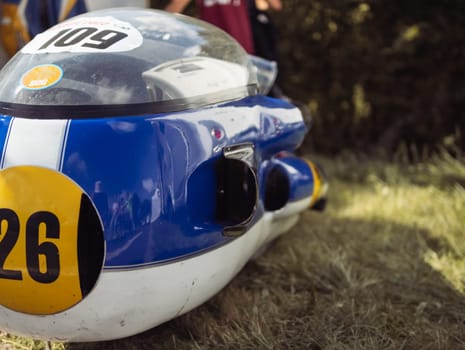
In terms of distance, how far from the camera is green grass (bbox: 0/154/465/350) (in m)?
1.72

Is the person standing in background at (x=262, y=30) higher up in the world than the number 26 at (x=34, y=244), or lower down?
lower down

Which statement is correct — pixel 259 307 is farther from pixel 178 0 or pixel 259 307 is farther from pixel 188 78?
pixel 178 0

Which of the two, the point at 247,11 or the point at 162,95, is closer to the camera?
the point at 162,95

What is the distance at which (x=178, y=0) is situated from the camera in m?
2.60

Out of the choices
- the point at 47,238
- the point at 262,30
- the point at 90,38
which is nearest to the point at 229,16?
the point at 262,30

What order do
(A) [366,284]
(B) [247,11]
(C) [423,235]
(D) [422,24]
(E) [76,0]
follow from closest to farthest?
(A) [366,284]
(E) [76,0]
(C) [423,235]
(B) [247,11]
(D) [422,24]

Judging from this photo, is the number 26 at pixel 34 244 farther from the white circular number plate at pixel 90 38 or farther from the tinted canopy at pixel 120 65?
the white circular number plate at pixel 90 38

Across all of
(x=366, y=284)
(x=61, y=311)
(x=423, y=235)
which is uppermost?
(x=61, y=311)

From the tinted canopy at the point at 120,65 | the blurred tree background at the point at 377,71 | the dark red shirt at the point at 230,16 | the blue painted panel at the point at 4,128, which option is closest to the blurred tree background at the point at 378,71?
the blurred tree background at the point at 377,71

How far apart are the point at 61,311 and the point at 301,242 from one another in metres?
1.37

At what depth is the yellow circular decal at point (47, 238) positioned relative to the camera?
1.33 m

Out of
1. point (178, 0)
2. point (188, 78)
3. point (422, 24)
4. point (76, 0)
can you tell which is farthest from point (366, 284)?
point (422, 24)

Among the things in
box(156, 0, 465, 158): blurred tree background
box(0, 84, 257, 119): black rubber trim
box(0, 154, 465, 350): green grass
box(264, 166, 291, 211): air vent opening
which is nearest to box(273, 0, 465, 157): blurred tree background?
Result: box(156, 0, 465, 158): blurred tree background

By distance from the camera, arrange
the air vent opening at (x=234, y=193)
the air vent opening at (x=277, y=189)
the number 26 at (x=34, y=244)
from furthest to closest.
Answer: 1. the air vent opening at (x=277, y=189)
2. the air vent opening at (x=234, y=193)
3. the number 26 at (x=34, y=244)
